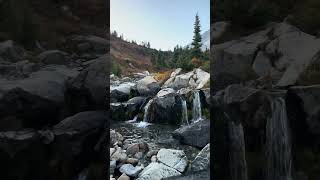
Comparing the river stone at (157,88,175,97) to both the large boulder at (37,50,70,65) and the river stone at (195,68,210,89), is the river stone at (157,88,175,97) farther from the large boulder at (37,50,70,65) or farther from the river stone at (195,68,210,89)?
the large boulder at (37,50,70,65)

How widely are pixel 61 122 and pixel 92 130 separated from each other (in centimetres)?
31

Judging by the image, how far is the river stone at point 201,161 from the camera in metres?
6.09

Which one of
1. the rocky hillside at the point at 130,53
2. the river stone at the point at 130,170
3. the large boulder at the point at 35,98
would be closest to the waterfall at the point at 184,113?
the river stone at the point at 130,170

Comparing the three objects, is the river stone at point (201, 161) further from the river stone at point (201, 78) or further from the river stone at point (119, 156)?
the river stone at point (201, 78)

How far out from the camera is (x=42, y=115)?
3.22 metres

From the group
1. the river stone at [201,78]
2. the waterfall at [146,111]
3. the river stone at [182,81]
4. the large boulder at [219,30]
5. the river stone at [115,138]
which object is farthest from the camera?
the river stone at [182,81]

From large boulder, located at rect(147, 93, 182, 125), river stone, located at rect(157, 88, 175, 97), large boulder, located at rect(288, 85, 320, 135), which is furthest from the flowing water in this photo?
large boulder, located at rect(288, 85, 320, 135)

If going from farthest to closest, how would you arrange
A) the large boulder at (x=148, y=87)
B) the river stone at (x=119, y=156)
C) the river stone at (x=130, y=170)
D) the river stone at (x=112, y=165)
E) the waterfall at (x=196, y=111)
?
the large boulder at (x=148, y=87), the waterfall at (x=196, y=111), the river stone at (x=119, y=156), the river stone at (x=112, y=165), the river stone at (x=130, y=170)

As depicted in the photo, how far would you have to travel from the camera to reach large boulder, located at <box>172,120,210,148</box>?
6891 mm

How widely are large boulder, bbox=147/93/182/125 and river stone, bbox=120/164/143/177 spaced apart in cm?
264

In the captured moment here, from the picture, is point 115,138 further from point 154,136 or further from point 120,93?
point 120,93

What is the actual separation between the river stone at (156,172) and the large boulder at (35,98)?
2.86m

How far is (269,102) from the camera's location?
3.39m

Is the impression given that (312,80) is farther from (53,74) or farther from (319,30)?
(53,74)
